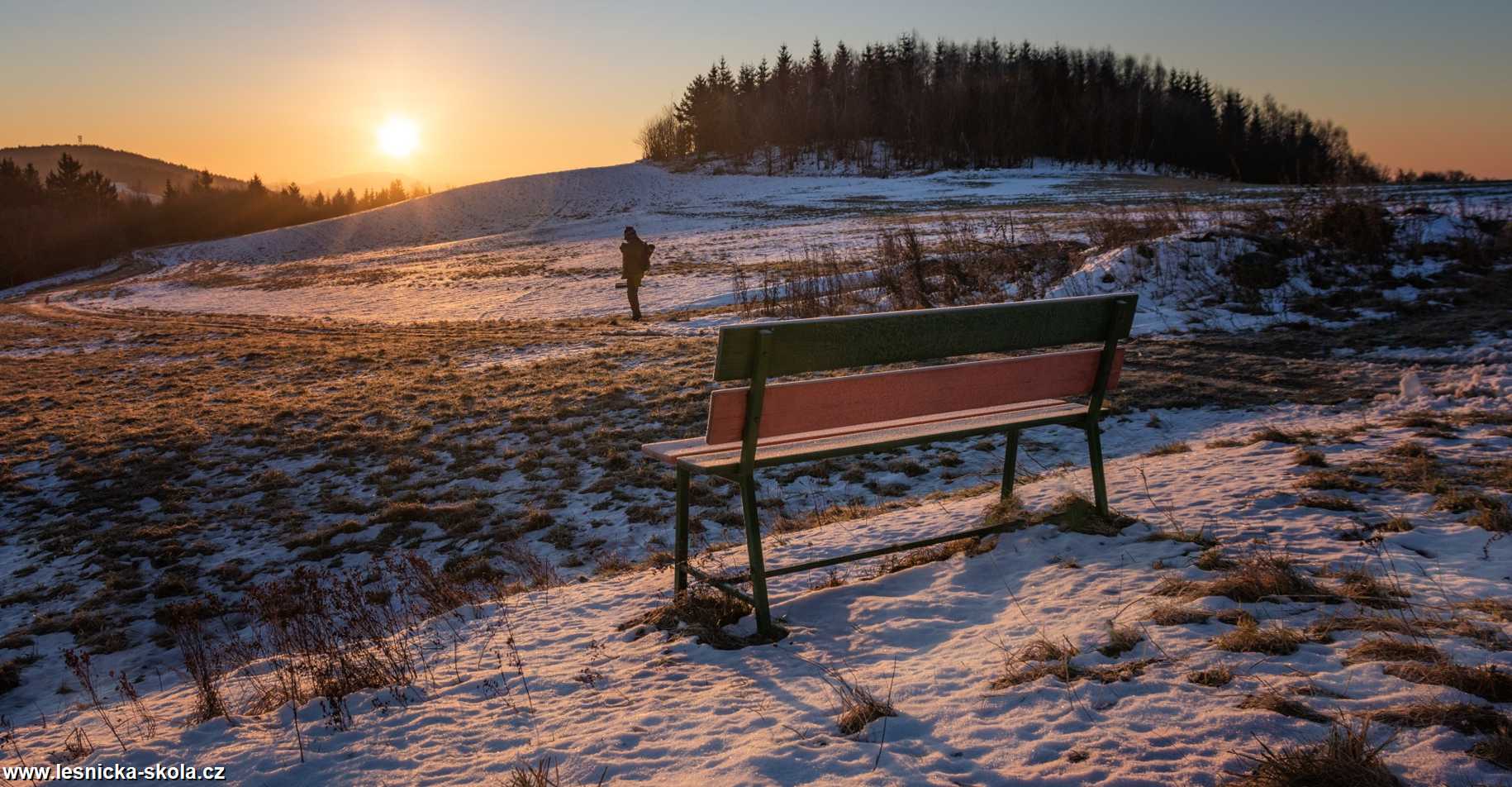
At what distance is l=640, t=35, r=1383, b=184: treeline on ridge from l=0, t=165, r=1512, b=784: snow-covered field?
72.2m

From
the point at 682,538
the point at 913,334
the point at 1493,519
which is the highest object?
the point at 913,334

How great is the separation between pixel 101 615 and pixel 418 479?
278 cm

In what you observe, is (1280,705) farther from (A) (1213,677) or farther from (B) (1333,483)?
(B) (1333,483)

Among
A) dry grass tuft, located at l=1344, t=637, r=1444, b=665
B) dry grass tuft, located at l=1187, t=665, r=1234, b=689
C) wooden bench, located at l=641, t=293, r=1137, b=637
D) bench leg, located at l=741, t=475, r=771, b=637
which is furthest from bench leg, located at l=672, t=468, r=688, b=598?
dry grass tuft, located at l=1344, t=637, r=1444, b=665

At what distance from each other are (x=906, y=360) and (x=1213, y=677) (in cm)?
171

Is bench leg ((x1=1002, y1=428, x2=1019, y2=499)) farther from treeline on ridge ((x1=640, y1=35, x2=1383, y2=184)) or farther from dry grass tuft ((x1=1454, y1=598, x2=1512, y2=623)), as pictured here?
treeline on ridge ((x1=640, y1=35, x2=1383, y2=184))

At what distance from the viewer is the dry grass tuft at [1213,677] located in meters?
3.18

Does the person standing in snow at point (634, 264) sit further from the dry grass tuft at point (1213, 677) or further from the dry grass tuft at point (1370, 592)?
the dry grass tuft at point (1213, 677)

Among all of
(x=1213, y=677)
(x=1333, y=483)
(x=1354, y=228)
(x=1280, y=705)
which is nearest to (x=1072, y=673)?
(x=1213, y=677)

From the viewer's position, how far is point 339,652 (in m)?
4.59

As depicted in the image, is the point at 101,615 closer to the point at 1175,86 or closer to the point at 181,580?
the point at 181,580

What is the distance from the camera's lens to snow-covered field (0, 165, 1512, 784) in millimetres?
3217

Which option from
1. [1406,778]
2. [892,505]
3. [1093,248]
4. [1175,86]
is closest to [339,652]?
[892,505]

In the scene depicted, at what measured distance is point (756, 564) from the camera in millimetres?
4332
